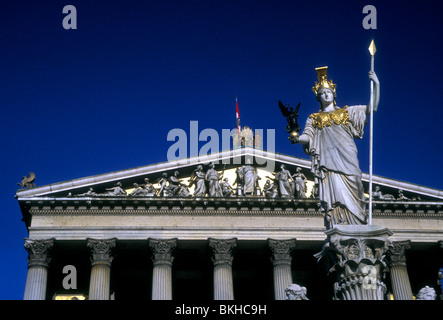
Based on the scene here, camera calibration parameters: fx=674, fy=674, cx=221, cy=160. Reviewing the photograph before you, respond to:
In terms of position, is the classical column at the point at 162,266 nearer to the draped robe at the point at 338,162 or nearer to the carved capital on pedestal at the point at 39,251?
the carved capital on pedestal at the point at 39,251

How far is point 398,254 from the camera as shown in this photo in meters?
37.6

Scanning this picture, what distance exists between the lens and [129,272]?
4031 centimetres

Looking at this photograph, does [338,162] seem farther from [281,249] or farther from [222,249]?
[281,249]

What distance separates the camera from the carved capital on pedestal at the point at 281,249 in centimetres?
3678

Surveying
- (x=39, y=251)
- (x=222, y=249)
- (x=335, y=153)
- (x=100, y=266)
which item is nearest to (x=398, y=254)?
(x=222, y=249)

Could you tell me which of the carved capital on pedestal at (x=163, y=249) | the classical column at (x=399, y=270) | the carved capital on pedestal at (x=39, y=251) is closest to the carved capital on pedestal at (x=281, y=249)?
the classical column at (x=399, y=270)

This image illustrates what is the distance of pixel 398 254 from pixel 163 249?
13.1m

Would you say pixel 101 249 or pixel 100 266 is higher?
pixel 101 249

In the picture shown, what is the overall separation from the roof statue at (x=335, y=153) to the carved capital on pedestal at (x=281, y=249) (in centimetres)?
2752

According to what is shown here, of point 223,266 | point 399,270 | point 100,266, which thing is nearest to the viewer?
point 100,266

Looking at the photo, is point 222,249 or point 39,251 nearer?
point 39,251

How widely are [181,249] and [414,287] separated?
1443cm
